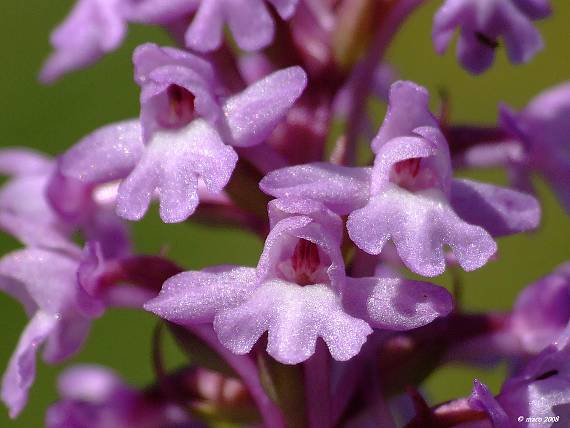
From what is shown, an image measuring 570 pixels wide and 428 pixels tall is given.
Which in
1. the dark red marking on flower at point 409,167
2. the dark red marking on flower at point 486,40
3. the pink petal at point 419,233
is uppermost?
the dark red marking on flower at point 486,40

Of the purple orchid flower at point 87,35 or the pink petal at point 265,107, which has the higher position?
the pink petal at point 265,107

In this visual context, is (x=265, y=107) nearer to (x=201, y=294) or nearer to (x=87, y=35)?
(x=201, y=294)

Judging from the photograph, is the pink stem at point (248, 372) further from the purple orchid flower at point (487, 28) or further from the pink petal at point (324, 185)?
the purple orchid flower at point (487, 28)

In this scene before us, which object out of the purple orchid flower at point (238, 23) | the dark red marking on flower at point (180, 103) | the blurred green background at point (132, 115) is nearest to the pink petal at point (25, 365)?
the dark red marking on flower at point (180, 103)

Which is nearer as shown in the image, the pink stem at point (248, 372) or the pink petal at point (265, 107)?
the pink petal at point (265, 107)

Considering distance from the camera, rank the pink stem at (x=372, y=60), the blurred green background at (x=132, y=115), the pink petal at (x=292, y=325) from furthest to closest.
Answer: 1. the blurred green background at (x=132, y=115)
2. the pink stem at (x=372, y=60)
3. the pink petal at (x=292, y=325)

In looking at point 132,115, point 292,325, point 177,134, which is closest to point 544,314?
point 292,325

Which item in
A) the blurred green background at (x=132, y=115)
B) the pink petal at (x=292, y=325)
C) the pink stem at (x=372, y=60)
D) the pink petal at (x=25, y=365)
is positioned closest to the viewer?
the pink petal at (x=292, y=325)

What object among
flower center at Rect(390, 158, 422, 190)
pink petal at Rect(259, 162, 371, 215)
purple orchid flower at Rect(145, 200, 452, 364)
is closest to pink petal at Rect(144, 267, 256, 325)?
purple orchid flower at Rect(145, 200, 452, 364)
